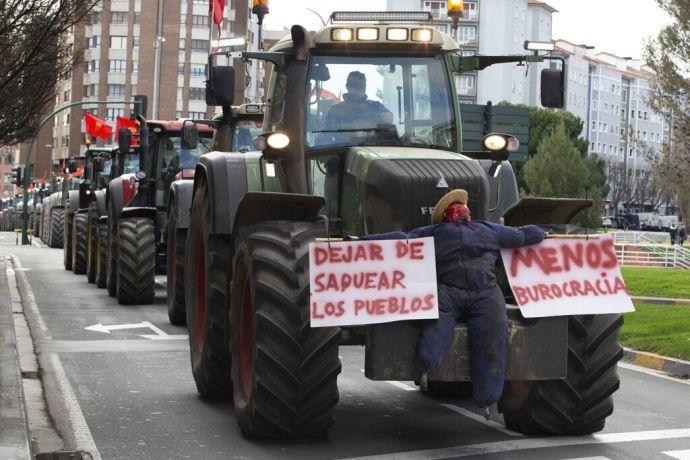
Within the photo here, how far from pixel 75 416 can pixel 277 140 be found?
8.06ft

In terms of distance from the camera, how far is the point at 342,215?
30.8ft

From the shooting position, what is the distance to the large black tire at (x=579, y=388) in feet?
27.9

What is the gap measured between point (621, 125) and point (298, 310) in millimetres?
163891

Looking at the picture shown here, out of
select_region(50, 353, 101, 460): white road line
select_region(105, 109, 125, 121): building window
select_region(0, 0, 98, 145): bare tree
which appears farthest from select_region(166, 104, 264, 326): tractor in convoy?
Result: select_region(105, 109, 125, 121): building window

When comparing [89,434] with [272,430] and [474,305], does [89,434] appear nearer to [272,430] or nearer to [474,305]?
[272,430]

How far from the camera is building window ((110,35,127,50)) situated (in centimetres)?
12538

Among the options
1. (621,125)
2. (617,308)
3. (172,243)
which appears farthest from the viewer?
(621,125)

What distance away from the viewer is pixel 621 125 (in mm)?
167625

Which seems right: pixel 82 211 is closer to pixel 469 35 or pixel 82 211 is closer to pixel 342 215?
pixel 342 215

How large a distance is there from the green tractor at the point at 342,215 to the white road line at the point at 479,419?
73mm

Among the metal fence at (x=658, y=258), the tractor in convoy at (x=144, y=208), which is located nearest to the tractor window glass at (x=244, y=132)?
the tractor in convoy at (x=144, y=208)

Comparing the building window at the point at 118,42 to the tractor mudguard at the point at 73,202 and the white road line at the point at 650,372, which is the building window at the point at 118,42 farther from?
the white road line at the point at 650,372

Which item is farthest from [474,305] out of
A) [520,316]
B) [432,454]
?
[432,454]

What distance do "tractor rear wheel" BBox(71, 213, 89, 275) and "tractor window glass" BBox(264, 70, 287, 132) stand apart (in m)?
16.2
